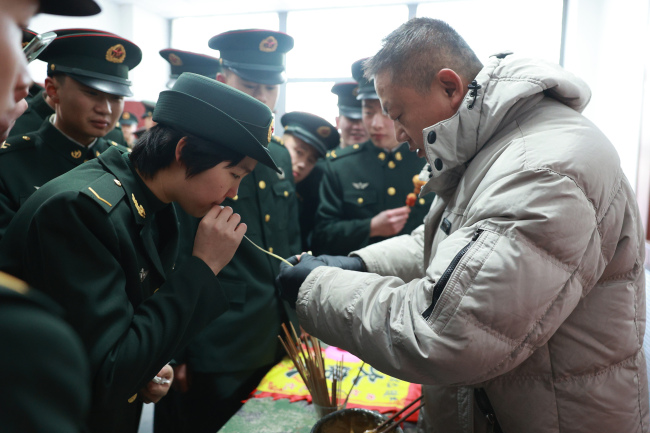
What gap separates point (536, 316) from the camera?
0.82 metres

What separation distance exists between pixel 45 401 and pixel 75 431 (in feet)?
0.13

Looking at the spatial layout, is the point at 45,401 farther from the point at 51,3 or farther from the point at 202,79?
the point at 202,79

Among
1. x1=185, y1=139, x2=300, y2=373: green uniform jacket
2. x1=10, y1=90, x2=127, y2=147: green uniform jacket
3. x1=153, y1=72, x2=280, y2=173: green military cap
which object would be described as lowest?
x1=185, y1=139, x2=300, y2=373: green uniform jacket

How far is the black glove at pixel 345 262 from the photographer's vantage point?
4.66ft

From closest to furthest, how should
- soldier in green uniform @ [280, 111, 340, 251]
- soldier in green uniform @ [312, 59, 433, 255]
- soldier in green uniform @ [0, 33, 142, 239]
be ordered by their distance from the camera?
soldier in green uniform @ [0, 33, 142, 239], soldier in green uniform @ [312, 59, 433, 255], soldier in green uniform @ [280, 111, 340, 251]

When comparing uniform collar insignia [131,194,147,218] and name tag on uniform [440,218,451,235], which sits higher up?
uniform collar insignia [131,194,147,218]

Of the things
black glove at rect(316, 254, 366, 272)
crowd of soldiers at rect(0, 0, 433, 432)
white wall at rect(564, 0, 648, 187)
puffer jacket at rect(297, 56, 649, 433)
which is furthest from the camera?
white wall at rect(564, 0, 648, 187)

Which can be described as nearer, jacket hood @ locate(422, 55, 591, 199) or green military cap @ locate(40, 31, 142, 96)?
jacket hood @ locate(422, 55, 591, 199)

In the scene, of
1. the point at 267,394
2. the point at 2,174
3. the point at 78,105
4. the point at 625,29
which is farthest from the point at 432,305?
the point at 625,29

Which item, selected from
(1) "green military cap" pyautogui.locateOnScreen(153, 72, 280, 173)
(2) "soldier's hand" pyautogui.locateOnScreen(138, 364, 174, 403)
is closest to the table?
(2) "soldier's hand" pyautogui.locateOnScreen(138, 364, 174, 403)

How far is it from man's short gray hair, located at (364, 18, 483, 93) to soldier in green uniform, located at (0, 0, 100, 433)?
92 cm

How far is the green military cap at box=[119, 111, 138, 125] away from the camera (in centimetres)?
608

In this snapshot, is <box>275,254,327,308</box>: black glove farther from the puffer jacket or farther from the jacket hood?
the jacket hood

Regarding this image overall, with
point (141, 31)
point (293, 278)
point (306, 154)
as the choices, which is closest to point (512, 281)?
point (293, 278)
